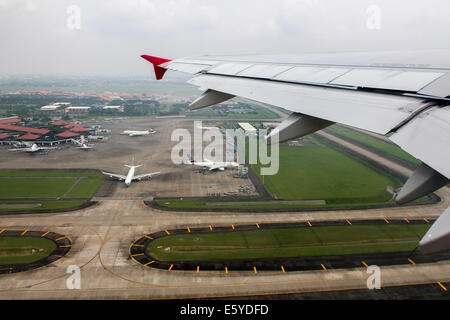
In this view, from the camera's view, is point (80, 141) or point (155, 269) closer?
point (155, 269)

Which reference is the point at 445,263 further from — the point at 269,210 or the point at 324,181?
the point at 324,181

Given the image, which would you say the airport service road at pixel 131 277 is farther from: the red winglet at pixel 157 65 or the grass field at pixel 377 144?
the grass field at pixel 377 144

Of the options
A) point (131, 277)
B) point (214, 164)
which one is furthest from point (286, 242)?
point (214, 164)

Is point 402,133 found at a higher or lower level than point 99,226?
higher

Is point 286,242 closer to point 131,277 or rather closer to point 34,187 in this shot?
point 131,277

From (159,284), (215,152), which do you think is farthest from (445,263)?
(215,152)

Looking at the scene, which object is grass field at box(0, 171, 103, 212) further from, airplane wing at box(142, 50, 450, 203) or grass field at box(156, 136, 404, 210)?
airplane wing at box(142, 50, 450, 203)

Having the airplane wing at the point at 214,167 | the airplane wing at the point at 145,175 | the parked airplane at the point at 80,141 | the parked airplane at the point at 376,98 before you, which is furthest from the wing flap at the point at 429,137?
the parked airplane at the point at 80,141
